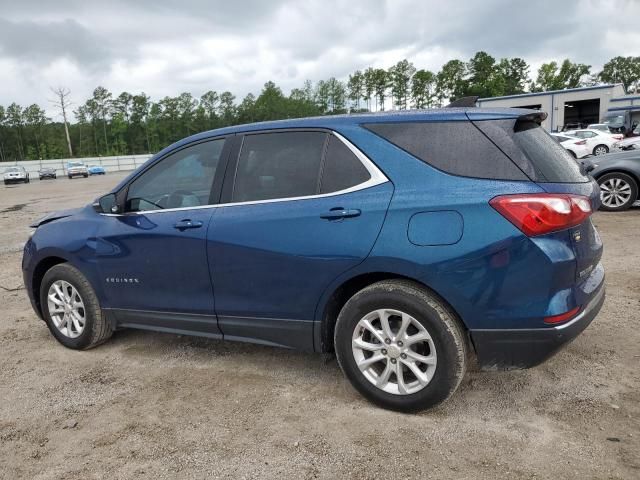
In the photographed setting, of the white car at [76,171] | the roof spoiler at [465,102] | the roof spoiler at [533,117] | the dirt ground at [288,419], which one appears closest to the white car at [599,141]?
the dirt ground at [288,419]

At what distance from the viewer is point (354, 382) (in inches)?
121

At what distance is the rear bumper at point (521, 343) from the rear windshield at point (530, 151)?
0.76m

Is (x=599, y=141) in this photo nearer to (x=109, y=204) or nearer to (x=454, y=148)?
(x=454, y=148)

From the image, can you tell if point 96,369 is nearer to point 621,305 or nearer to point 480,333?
point 480,333

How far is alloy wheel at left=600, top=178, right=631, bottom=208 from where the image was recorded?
9.41 m

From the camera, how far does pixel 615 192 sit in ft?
31.1

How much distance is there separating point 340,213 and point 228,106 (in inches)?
4191

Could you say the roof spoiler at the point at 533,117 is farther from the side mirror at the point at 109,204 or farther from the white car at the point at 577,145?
the white car at the point at 577,145

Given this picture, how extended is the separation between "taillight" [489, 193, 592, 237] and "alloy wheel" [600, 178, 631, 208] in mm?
7904

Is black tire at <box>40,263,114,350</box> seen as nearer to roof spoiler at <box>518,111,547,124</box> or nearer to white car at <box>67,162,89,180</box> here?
roof spoiler at <box>518,111,547,124</box>

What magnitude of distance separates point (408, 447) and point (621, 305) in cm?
297

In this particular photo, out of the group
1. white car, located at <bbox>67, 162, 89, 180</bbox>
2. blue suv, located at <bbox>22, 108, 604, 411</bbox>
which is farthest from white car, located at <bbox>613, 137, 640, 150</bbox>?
white car, located at <bbox>67, 162, 89, 180</bbox>

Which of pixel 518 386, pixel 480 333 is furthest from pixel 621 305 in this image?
pixel 480 333

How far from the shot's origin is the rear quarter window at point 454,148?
8.93 feet
